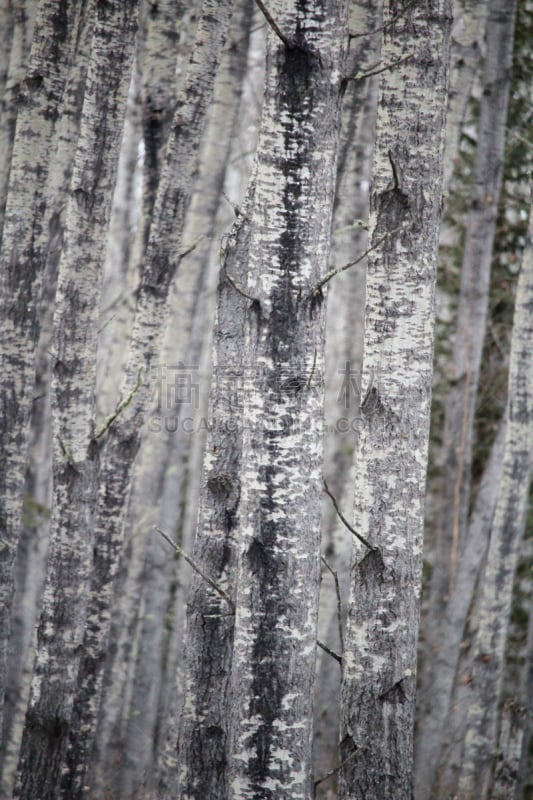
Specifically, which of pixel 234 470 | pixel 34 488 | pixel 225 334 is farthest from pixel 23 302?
pixel 34 488

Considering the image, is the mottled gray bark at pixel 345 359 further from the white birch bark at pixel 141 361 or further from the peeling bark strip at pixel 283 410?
the white birch bark at pixel 141 361

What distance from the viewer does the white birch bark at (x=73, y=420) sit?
445 cm

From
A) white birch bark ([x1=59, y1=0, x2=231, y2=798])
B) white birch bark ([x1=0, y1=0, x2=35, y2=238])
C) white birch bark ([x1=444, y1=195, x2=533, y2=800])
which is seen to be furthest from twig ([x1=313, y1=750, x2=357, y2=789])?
white birch bark ([x1=0, y1=0, x2=35, y2=238])

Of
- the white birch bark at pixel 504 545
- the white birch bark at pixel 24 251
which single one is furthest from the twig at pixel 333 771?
the white birch bark at pixel 504 545

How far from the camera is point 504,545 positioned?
240 inches

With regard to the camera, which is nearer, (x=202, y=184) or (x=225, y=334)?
(x=225, y=334)

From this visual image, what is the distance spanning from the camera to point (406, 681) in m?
3.50

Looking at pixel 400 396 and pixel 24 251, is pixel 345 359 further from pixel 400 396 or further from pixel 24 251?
pixel 400 396

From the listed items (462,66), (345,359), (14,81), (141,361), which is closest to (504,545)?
(141,361)

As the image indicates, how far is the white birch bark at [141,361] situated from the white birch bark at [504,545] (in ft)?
9.28

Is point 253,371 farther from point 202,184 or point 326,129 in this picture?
point 202,184

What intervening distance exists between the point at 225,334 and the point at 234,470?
74cm

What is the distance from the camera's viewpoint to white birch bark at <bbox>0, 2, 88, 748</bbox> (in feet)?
15.0

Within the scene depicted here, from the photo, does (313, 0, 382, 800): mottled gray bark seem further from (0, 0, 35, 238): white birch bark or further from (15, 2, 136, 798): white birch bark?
(0, 0, 35, 238): white birch bark
